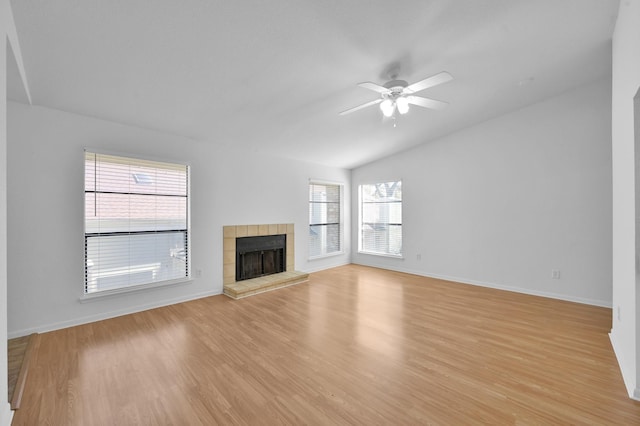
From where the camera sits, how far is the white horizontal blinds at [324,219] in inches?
A: 249

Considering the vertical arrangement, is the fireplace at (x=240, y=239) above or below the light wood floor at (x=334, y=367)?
above

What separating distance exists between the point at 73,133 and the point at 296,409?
3.75m

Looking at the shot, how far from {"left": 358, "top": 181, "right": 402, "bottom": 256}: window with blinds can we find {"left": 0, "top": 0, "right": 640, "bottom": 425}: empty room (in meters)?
0.69

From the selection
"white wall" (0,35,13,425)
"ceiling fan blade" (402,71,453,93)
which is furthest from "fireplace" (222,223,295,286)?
"ceiling fan blade" (402,71,453,93)

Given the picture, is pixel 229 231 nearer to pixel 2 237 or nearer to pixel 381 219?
pixel 2 237

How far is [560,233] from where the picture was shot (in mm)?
4262

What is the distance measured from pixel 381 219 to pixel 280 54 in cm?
465

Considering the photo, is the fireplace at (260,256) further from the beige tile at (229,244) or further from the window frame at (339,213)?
the window frame at (339,213)

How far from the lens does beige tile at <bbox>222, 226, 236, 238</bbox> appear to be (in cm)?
467

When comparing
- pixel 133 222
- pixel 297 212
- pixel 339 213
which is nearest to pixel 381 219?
pixel 339 213

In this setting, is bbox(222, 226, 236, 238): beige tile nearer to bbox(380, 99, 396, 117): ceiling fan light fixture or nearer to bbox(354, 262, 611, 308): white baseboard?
bbox(380, 99, 396, 117): ceiling fan light fixture

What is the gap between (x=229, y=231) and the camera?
4.73 m

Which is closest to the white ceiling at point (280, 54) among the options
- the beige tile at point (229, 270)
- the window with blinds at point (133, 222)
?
the window with blinds at point (133, 222)

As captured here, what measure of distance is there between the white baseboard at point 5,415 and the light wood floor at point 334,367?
0.06m
